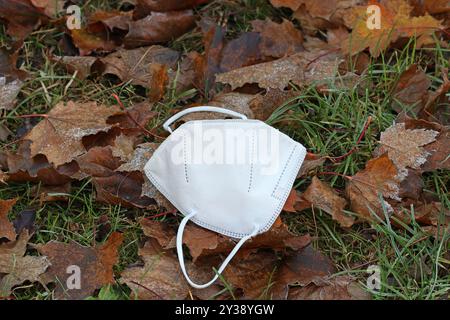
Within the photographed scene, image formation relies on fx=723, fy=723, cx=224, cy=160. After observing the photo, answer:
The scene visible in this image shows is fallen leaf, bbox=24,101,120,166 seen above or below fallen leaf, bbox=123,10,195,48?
below

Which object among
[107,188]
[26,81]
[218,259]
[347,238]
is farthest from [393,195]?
[26,81]

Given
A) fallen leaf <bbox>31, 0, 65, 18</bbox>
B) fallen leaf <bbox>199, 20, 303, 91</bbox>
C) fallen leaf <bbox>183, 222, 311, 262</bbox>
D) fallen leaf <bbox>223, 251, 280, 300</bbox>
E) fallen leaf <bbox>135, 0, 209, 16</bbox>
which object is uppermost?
fallen leaf <bbox>135, 0, 209, 16</bbox>

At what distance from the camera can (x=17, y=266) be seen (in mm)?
2252

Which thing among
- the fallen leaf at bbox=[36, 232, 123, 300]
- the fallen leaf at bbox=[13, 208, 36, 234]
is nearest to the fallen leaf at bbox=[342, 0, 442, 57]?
the fallen leaf at bbox=[36, 232, 123, 300]

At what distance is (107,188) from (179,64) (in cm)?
66

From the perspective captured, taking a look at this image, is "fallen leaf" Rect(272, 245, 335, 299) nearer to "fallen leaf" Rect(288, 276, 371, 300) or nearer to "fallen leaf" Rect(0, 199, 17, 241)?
"fallen leaf" Rect(288, 276, 371, 300)

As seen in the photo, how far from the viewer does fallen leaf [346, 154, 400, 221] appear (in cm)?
236

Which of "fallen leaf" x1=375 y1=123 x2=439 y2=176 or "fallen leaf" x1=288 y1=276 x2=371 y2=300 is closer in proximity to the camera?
"fallen leaf" x1=288 y1=276 x2=371 y2=300

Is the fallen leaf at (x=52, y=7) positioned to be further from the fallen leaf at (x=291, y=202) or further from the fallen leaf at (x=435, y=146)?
the fallen leaf at (x=435, y=146)

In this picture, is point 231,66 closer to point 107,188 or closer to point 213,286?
point 107,188

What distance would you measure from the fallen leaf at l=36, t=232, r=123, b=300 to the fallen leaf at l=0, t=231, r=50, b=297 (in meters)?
0.03

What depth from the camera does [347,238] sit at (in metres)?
2.38

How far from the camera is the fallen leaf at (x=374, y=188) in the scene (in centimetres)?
236

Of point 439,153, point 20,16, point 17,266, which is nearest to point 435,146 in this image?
point 439,153
